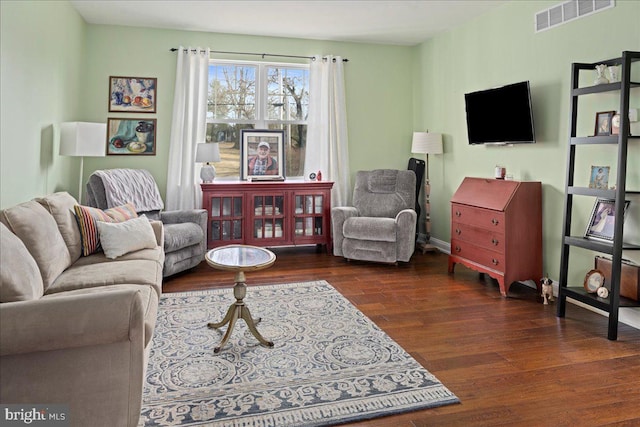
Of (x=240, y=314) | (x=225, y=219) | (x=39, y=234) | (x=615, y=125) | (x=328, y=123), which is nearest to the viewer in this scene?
(x=39, y=234)

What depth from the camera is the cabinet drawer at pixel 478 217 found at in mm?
3717

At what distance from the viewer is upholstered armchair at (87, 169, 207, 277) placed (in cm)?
396

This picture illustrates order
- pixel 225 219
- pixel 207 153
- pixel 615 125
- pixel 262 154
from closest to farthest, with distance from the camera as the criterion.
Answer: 1. pixel 615 125
2. pixel 207 153
3. pixel 225 219
4. pixel 262 154

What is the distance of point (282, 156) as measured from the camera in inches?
215

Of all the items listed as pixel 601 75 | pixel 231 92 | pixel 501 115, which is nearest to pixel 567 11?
pixel 601 75

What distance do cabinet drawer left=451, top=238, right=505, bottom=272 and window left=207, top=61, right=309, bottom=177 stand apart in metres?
2.30

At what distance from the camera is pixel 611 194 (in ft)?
9.28

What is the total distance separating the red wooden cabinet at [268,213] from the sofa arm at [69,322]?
3.42m

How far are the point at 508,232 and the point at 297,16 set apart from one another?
3110 mm

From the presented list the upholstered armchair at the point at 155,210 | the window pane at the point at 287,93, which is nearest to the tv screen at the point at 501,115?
the window pane at the point at 287,93

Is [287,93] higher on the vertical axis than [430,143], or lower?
higher

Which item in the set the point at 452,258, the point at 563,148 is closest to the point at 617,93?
the point at 563,148

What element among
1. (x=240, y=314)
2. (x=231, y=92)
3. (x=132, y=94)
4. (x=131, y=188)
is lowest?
(x=240, y=314)

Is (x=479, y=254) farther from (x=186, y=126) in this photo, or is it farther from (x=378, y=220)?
(x=186, y=126)
